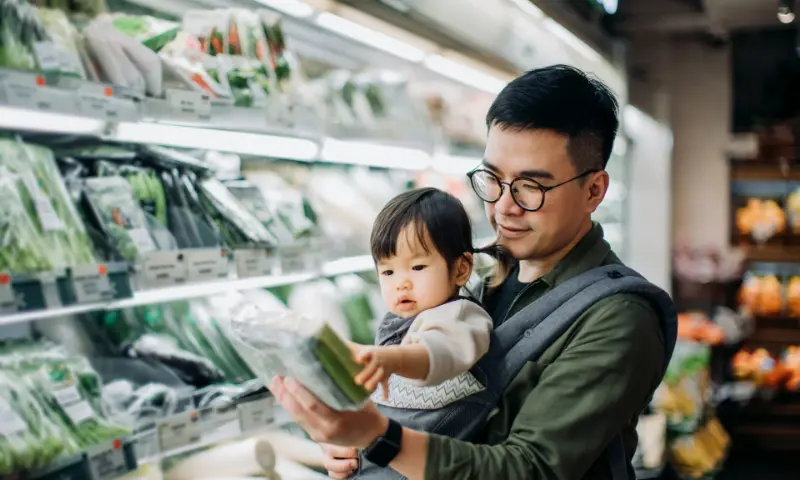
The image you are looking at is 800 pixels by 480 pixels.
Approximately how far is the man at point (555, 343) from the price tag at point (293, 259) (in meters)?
1.12

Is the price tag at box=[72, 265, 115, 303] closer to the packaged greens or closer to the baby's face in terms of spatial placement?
the packaged greens

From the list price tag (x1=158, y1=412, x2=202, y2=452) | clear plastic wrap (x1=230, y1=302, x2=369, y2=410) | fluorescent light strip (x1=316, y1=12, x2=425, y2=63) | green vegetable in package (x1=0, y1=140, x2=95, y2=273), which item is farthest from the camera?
fluorescent light strip (x1=316, y1=12, x2=425, y2=63)

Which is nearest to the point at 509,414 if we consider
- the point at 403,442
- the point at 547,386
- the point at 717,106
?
the point at 547,386

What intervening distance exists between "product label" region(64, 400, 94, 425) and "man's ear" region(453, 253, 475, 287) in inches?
38.5

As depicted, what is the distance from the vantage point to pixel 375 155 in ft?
12.2

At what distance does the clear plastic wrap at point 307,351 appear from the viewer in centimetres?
108

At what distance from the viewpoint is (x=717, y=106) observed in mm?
7836

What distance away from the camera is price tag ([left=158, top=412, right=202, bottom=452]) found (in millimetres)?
2098

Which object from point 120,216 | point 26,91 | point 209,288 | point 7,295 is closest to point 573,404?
point 7,295

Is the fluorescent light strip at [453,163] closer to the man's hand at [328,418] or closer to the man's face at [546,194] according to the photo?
the man's face at [546,194]

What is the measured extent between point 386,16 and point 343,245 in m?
0.78

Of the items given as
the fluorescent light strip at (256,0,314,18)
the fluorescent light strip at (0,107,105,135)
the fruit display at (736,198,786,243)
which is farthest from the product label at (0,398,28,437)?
the fruit display at (736,198,786,243)

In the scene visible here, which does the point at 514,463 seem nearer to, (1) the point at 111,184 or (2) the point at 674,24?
(1) the point at 111,184

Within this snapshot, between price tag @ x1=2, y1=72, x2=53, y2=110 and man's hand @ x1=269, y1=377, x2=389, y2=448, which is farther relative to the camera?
price tag @ x1=2, y1=72, x2=53, y2=110
